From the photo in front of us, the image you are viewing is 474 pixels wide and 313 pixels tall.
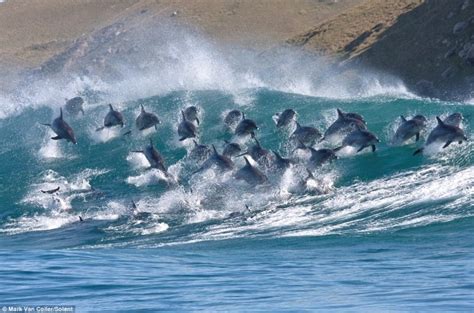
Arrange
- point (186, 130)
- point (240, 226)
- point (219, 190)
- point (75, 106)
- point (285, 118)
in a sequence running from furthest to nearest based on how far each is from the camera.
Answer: point (75, 106), point (285, 118), point (186, 130), point (219, 190), point (240, 226)

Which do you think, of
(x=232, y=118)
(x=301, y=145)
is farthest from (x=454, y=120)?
(x=232, y=118)

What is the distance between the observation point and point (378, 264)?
723 inches

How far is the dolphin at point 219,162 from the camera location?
2852 centimetres

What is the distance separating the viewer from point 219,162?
28.7 meters

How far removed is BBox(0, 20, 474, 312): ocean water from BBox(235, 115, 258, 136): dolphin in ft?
4.12

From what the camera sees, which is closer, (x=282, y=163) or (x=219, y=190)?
(x=282, y=163)

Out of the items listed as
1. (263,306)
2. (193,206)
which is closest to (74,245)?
(193,206)

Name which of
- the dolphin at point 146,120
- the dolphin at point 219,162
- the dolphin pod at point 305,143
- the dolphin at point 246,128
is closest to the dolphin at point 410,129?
the dolphin pod at point 305,143

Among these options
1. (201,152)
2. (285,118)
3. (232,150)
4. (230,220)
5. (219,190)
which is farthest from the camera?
(285,118)

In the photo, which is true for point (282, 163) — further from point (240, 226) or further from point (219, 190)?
point (240, 226)

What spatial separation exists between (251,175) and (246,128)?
5.49 metres

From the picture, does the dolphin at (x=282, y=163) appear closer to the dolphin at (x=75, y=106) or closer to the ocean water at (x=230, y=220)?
the ocean water at (x=230, y=220)

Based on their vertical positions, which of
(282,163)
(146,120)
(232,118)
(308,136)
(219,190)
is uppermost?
(146,120)

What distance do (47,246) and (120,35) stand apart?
61.3m
